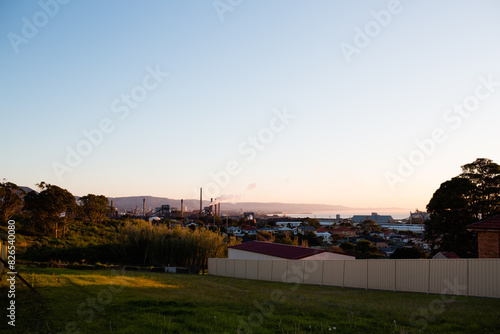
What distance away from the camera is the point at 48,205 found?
34.3 m

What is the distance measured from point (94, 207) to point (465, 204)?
Result: 44.1 metres

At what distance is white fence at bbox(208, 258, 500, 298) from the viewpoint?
559 inches

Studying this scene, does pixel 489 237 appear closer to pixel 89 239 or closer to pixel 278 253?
pixel 278 253

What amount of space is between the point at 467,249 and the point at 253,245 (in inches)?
689

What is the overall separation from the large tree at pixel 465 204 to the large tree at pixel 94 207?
41.6 m

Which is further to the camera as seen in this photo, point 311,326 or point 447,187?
point 447,187

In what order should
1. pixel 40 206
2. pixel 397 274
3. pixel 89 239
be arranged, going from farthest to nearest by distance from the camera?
pixel 89 239, pixel 40 206, pixel 397 274

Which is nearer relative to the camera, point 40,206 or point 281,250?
point 281,250

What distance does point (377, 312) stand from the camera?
30.0ft

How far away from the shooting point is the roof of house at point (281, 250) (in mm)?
29403

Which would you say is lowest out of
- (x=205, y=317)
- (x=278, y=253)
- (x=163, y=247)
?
(x=163, y=247)

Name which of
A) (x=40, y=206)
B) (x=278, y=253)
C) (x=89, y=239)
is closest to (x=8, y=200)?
(x=40, y=206)

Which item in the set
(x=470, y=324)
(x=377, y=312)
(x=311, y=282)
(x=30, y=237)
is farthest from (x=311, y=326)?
(x=30, y=237)

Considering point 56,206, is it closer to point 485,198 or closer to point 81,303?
point 81,303
